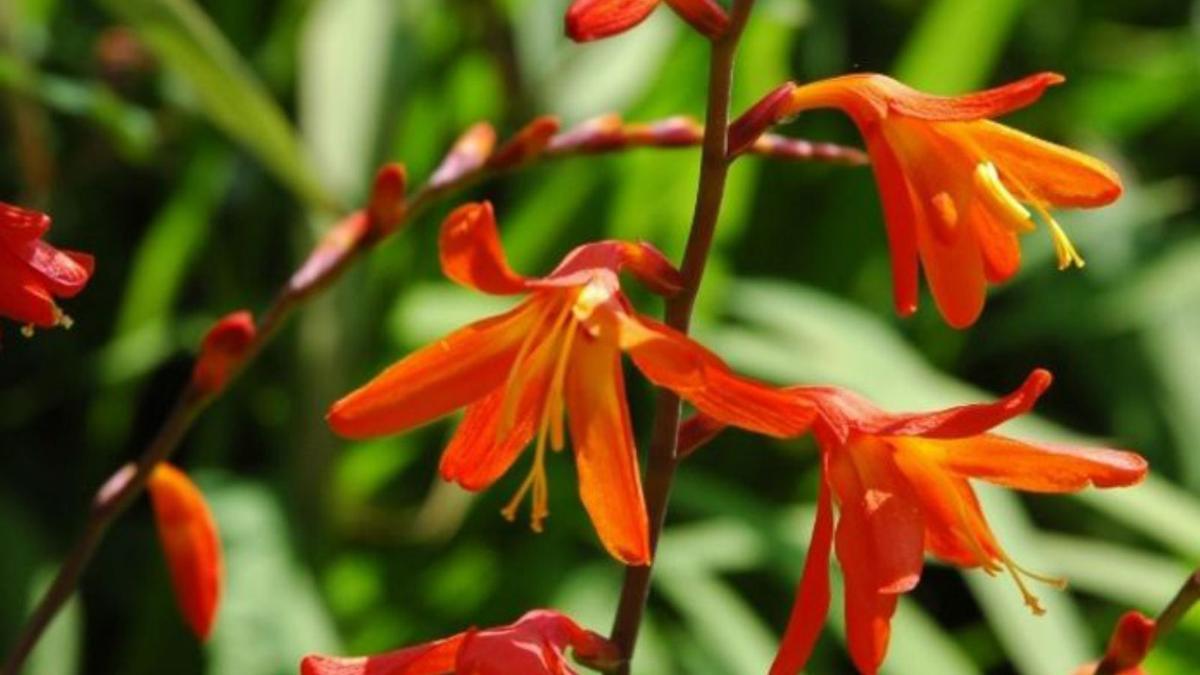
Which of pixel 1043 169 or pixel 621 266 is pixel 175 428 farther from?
pixel 1043 169

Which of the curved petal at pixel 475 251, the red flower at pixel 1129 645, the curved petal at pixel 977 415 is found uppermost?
the curved petal at pixel 475 251

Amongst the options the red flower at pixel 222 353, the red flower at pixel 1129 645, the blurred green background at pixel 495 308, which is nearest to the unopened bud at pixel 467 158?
the red flower at pixel 222 353

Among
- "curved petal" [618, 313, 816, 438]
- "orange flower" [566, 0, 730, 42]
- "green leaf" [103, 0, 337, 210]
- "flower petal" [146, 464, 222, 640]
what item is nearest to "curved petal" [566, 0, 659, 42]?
"orange flower" [566, 0, 730, 42]

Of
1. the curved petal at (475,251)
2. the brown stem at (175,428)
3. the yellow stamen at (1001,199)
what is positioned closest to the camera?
the curved petal at (475,251)

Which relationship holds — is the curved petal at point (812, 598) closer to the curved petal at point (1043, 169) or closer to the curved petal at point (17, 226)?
the curved petal at point (1043, 169)

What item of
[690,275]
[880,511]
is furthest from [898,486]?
[690,275]

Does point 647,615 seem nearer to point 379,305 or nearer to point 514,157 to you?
point 379,305
